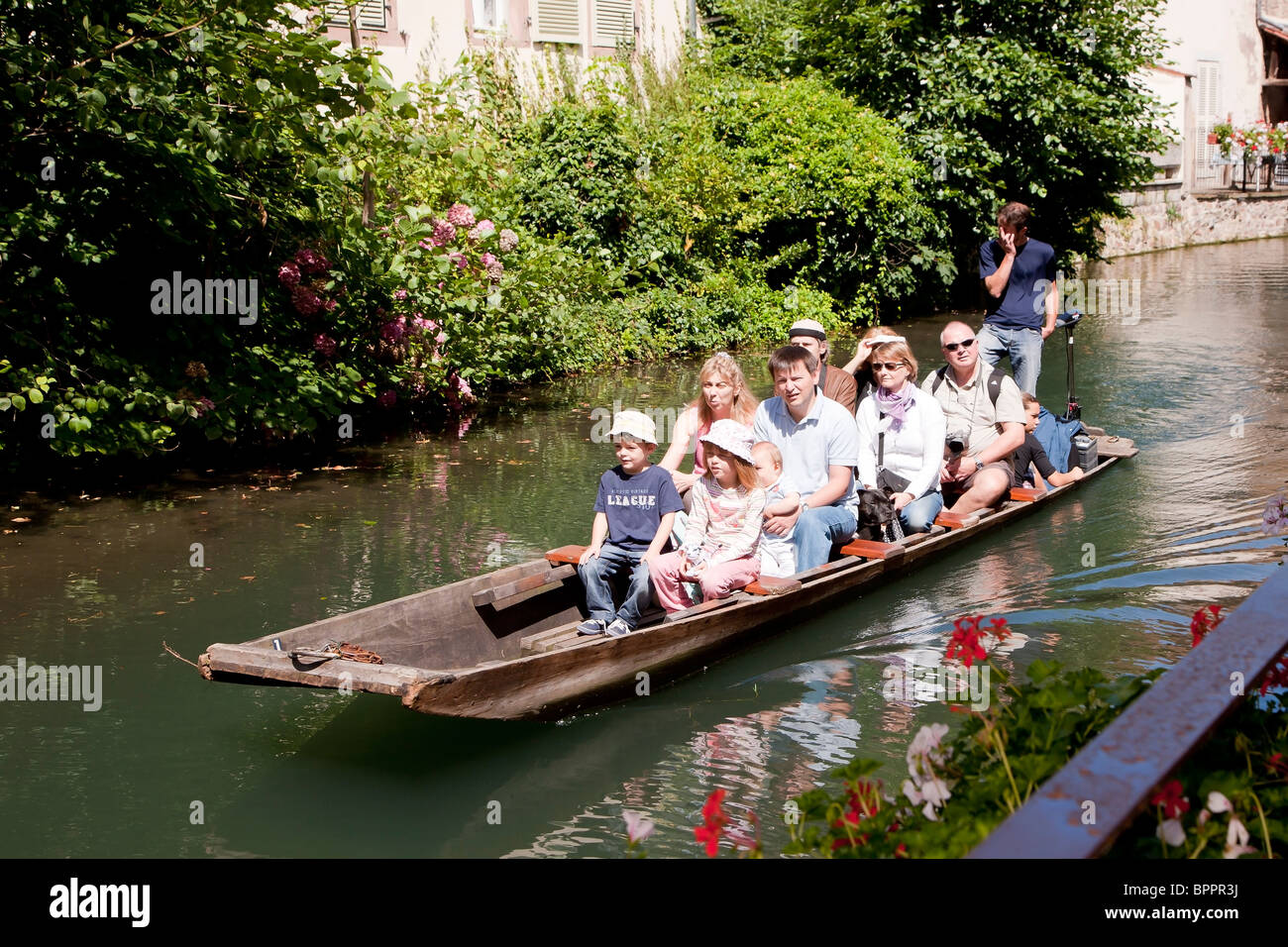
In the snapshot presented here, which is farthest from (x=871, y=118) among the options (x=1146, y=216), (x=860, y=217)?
(x=1146, y=216)

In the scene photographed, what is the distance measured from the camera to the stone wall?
1220 inches

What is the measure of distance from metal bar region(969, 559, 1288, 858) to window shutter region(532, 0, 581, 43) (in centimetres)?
1720

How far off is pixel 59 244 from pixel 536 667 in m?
5.72

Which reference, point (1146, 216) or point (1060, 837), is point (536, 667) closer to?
point (1060, 837)

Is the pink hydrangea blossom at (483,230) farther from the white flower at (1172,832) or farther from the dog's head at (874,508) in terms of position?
the white flower at (1172,832)

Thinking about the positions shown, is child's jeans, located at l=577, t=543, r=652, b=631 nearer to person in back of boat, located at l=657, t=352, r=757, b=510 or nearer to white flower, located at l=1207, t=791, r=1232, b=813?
person in back of boat, located at l=657, t=352, r=757, b=510

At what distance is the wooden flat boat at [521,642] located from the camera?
4.95 meters

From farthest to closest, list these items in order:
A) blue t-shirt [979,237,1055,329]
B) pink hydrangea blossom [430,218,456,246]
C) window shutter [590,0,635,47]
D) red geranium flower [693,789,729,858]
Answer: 1. window shutter [590,0,635,47]
2. pink hydrangea blossom [430,218,456,246]
3. blue t-shirt [979,237,1055,329]
4. red geranium flower [693,789,729,858]

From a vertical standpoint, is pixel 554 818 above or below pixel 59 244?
below

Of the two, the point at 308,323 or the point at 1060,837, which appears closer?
the point at 1060,837

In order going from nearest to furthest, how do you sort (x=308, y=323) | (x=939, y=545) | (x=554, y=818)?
(x=554, y=818)
(x=939, y=545)
(x=308, y=323)

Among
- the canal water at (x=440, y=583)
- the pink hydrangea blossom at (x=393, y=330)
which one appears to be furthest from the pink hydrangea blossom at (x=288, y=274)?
the canal water at (x=440, y=583)

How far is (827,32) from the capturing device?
830 inches

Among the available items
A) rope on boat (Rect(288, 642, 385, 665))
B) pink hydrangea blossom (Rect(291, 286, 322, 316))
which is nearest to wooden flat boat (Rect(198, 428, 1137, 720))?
rope on boat (Rect(288, 642, 385, 665))
